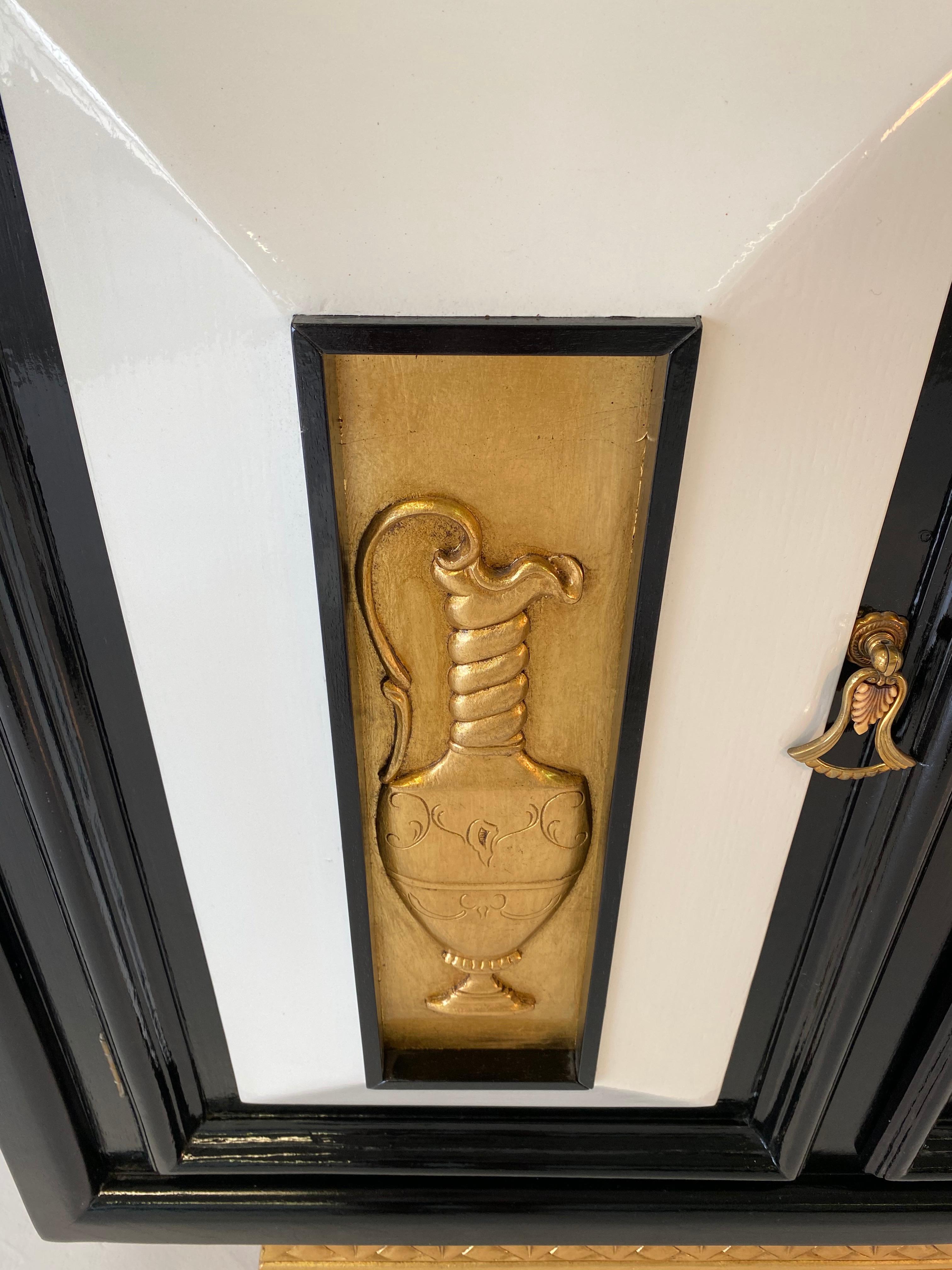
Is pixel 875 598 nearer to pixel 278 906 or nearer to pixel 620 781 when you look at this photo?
pixel 620 781

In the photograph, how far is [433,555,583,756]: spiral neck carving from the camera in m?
0.39

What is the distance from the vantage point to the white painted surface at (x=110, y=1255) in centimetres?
70

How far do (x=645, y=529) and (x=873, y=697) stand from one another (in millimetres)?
151

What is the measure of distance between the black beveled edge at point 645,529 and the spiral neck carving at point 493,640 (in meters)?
0.04

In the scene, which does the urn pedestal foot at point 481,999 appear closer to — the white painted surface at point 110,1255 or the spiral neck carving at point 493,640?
the spiral neck carving at point 493,640

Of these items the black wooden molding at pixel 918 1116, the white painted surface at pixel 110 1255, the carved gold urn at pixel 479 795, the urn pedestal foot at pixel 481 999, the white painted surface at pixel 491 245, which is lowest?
the white painted surface at pixel 110 1255

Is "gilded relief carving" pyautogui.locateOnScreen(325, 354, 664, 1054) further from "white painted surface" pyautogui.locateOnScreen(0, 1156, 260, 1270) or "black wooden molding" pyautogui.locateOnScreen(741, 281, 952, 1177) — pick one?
"white painted surface" pyautogui.locateOnScreen(0, 1156, 260, 1270)

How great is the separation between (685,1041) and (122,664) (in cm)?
41

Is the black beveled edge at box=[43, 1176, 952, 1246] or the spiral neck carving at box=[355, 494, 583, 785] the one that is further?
the black beveled edge at box=[43, 1176, 952, 1246]

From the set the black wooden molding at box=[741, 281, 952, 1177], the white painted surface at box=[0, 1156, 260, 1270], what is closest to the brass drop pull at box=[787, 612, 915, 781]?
the black wooden molding at box=[741, 281, 952, 1177]

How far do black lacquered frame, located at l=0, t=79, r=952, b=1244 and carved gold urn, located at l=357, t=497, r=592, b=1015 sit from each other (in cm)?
13

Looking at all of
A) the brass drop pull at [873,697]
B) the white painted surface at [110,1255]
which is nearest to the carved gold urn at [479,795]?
the brass drop pull at [873,697]

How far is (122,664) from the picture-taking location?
43 cm

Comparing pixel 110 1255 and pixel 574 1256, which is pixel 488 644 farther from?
pixel 110 1255
